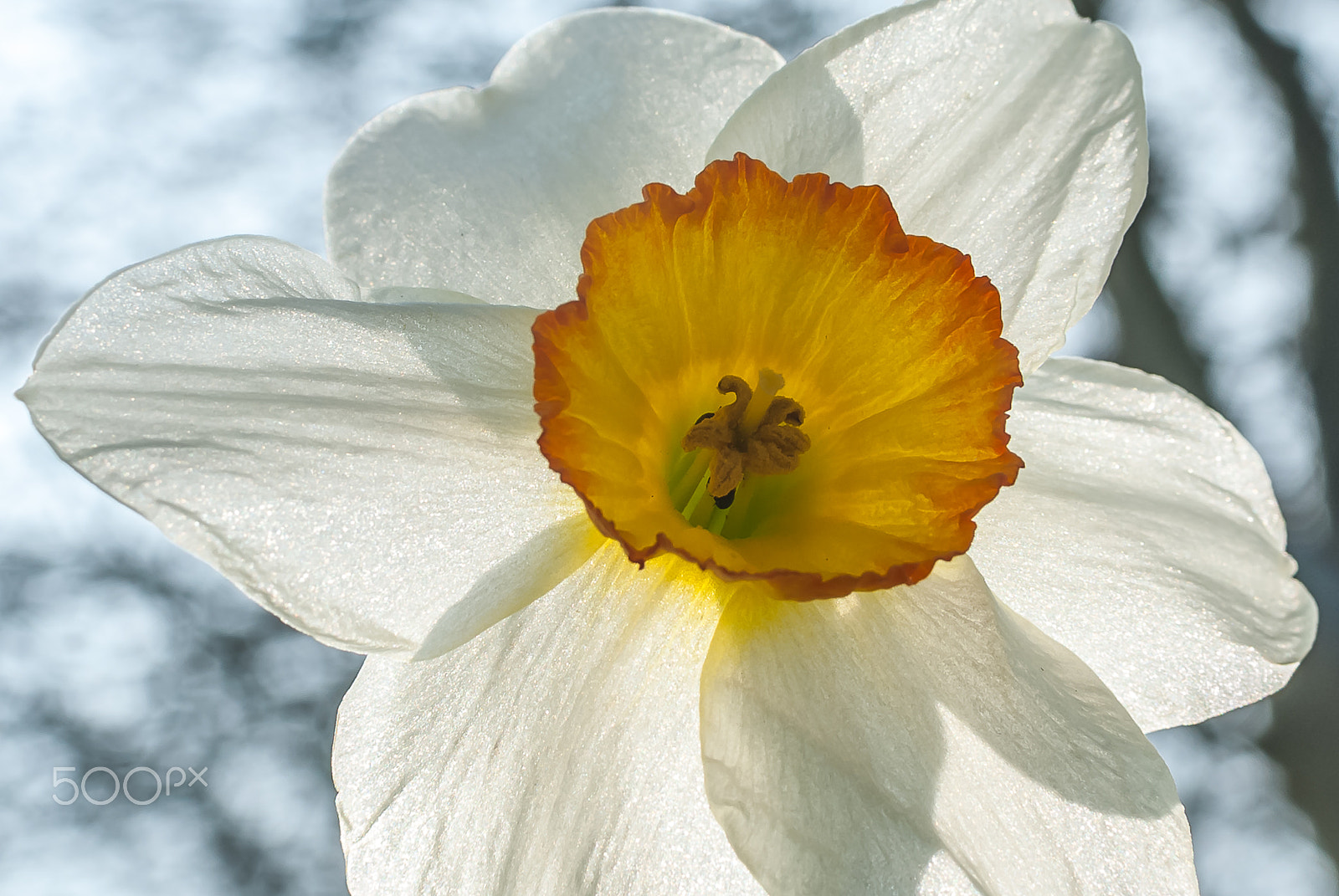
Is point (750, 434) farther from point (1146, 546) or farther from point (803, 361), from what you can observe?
point (1146, 546)

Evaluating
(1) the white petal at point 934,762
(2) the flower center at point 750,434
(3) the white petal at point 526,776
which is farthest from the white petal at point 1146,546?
(3) the white petal at point 526,776

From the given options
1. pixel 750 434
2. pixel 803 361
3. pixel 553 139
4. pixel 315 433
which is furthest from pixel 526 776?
pixel 553 139

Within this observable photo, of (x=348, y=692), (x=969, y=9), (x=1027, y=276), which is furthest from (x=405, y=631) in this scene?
(x=969, y=9)

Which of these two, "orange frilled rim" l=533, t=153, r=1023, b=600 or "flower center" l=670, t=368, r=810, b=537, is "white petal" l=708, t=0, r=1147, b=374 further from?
"flower center" l=670, t=368, r=810, b=537

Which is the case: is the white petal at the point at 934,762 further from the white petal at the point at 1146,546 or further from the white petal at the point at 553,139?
the white petal at the point at 553,139

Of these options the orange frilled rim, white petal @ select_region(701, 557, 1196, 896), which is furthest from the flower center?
→ white petal @ select_region(701, 557, 1196, 896)

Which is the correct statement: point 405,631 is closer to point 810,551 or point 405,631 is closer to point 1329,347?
point 810,551
